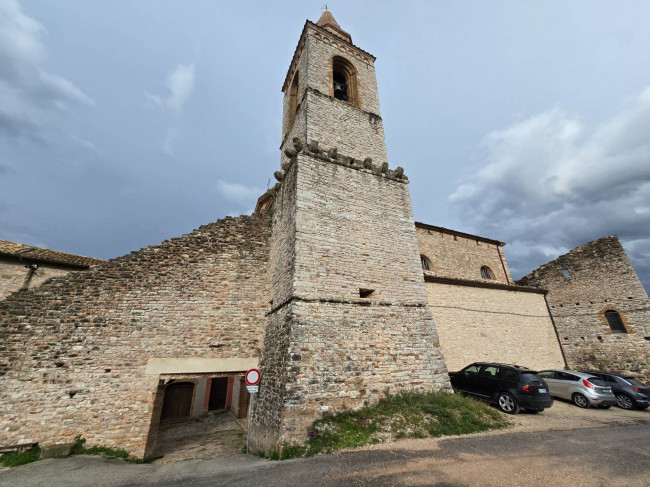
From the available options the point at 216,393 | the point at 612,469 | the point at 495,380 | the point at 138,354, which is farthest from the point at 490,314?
the point at 216,393

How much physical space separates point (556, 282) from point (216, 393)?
1995 centimetres

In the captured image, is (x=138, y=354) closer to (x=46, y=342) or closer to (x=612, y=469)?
(x=46, y=342)

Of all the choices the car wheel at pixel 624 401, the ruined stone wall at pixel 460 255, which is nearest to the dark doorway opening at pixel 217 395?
the ruined stone wall at pixel 460 255

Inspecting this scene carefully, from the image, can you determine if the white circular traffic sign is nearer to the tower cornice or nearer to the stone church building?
the stone church building

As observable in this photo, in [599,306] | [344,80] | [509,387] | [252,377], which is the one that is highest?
[344,80]

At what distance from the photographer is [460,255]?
15906mm

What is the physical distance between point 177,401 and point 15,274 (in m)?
9.03

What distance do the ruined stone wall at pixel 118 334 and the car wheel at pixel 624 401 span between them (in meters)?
12.7

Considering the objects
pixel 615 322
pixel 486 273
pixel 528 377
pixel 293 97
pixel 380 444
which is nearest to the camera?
pixel 380 444

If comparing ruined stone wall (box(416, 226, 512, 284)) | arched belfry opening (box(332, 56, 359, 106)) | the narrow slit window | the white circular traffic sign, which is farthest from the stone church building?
the narrow slit window

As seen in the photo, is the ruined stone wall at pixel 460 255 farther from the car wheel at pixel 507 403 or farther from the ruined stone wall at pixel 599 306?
the car wheel at pixel 507 403

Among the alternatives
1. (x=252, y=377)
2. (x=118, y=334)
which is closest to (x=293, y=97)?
(x=118, y=334)

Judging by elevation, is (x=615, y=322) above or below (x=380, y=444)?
above

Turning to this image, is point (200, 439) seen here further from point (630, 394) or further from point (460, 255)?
point (460, 255)
